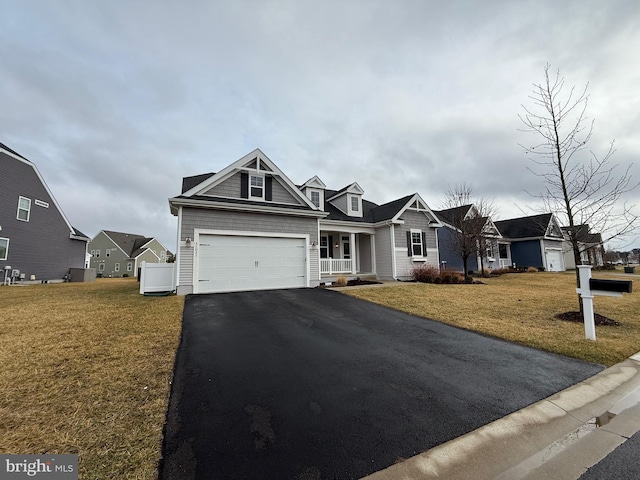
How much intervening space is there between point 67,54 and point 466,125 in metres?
19.6

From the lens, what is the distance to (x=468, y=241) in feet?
55.9

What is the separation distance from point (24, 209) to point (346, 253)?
2205 cm

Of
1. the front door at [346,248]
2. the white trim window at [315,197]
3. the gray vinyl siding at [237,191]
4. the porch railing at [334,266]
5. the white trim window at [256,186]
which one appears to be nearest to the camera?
the gray vinyl siding at [237,191]

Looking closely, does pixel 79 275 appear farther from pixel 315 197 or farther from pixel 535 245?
pixel 535 245

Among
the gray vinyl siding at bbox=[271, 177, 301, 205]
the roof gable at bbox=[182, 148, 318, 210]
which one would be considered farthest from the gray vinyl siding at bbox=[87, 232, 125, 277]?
the gray vinyl siding at bbox=[271, 177, 301, 205]

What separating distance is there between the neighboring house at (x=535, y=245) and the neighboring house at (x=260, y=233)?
60.2 ft

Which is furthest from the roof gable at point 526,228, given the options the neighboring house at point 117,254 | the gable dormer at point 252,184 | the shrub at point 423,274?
the neighboring house at point 117,254

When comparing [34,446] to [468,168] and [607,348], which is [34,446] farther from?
[468,168]

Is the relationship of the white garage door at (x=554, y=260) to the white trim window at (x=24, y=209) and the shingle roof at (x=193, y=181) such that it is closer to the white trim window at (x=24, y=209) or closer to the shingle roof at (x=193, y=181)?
the shingle roof at (x=193, y=181)

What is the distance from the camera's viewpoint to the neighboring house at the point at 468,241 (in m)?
17.3

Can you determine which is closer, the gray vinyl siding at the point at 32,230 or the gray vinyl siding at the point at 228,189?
the gray vinyl siding at the point at 228,189

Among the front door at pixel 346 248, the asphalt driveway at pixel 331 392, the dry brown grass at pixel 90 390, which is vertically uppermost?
the front door at pixel 346 248

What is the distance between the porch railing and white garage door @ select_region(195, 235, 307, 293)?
3111 mm

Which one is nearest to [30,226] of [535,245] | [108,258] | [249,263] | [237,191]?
[237,191]
